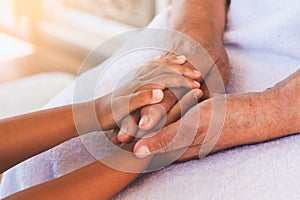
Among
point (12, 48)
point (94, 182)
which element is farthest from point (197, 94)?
point (12, 48)

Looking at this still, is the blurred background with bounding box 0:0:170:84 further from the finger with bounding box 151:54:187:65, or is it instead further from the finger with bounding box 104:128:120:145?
the finger with bounding box 104:128:120:145

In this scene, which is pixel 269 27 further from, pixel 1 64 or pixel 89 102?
pixel 1 64

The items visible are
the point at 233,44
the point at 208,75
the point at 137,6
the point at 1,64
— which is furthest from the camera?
the point at 1,64

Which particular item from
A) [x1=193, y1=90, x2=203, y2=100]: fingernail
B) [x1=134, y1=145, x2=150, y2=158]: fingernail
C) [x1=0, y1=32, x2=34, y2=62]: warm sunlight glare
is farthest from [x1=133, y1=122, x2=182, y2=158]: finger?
[x1=0, y1=32, x2=34, y2=62]: warm sunlight glare

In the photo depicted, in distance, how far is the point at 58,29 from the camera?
79.4 inches

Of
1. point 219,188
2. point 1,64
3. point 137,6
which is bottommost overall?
point 1,64

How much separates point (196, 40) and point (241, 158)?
1.04ft

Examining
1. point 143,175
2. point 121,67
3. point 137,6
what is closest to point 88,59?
point 137,6

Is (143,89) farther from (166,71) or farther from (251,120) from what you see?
(251,120)

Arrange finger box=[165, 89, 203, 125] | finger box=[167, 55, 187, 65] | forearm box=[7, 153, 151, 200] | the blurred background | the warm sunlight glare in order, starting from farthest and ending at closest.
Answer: the warm sunlight glare < the blurred background < finger box=[167, 55, 187, 65] < finger box=[165, 89, 203, 125] < forearm box=[7, 153, 151, 200]

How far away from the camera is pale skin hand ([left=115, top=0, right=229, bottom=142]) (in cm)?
77

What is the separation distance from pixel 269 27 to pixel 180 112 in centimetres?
29

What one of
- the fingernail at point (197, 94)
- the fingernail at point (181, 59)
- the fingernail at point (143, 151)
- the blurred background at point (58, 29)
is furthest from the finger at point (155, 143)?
the blurred background at point (58, 29)

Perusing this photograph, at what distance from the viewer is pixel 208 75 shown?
35.8 inches
